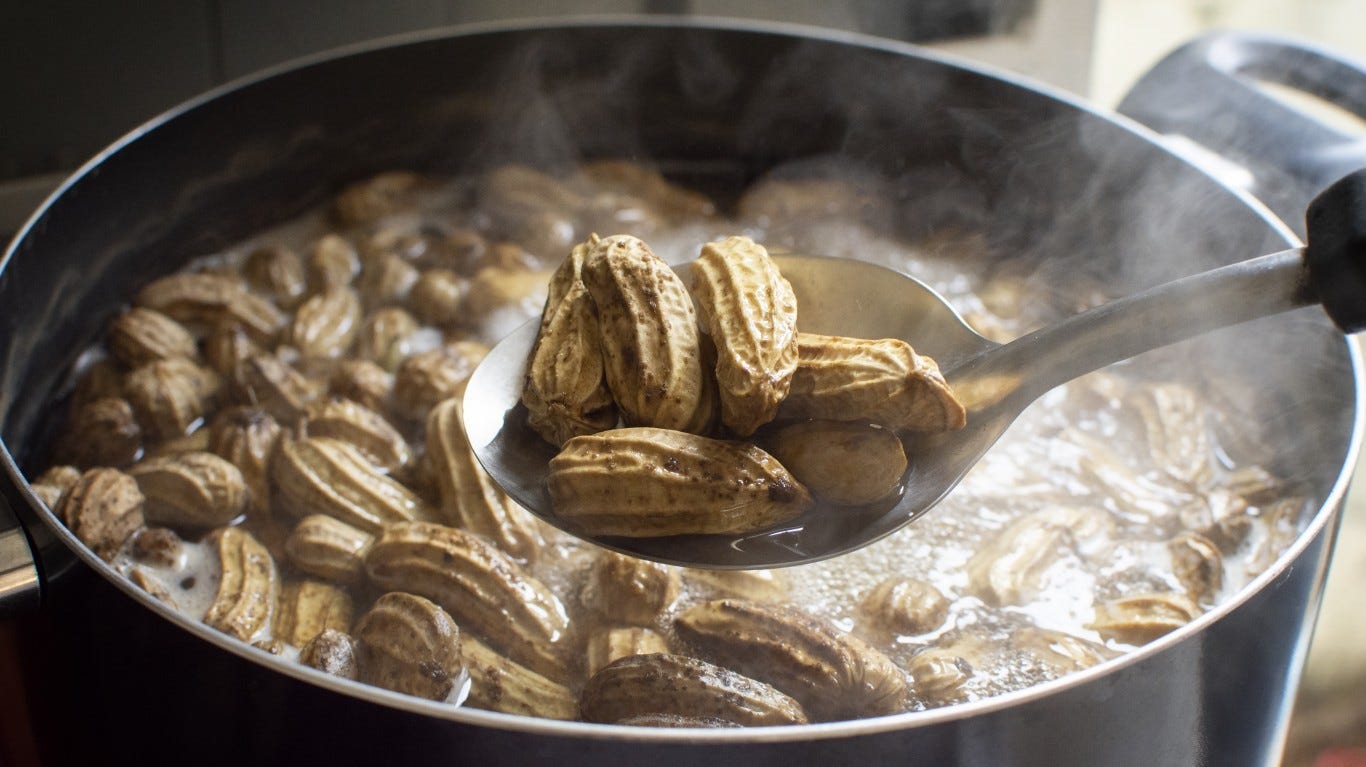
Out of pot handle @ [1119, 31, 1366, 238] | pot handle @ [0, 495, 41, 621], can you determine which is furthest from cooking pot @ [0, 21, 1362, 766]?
pot handle @ [1119, 31, 1366, 238]

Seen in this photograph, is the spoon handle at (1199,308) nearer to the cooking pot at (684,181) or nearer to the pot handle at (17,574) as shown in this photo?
the cooking pot at (684,181)

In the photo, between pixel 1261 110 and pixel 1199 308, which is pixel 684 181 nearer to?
pixel 1261 110

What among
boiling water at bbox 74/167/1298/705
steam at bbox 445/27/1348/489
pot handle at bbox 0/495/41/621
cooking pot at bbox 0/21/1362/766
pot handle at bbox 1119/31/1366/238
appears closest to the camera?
cooking pot at bbox 0/21/1362/766

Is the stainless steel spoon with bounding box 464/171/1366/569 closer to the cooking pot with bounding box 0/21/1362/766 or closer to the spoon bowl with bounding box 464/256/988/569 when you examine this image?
the spoon bowl with bounding box 464/256/988/569

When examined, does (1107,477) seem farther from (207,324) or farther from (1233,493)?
(207,324)

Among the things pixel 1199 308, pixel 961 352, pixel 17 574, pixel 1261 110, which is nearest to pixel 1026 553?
pixel 961 352

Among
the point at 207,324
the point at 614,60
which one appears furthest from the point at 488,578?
the point at 614,60
